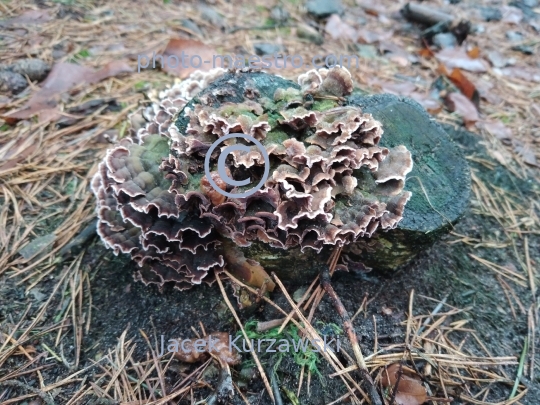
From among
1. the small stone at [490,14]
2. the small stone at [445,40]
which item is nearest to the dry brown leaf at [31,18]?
the small stone at [445,40]

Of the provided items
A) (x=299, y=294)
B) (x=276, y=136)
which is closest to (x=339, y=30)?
(x=276, y=136)

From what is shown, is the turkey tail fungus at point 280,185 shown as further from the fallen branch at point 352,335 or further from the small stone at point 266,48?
the small stone at point 266,48

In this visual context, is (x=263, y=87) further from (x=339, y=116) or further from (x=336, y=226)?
(x=336, y=226)

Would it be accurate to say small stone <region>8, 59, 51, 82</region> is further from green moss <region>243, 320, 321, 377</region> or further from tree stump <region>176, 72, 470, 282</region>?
green moss <region>243, 320, 321, 377</region>

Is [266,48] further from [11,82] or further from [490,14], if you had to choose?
[490,14]

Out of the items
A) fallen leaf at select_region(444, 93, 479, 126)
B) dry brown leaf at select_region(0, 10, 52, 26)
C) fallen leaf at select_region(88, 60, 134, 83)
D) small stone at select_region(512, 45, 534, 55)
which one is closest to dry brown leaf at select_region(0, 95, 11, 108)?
fallen leaf at select_region(88, 60, 134, 83)

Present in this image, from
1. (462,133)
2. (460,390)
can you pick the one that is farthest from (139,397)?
(462,133)
